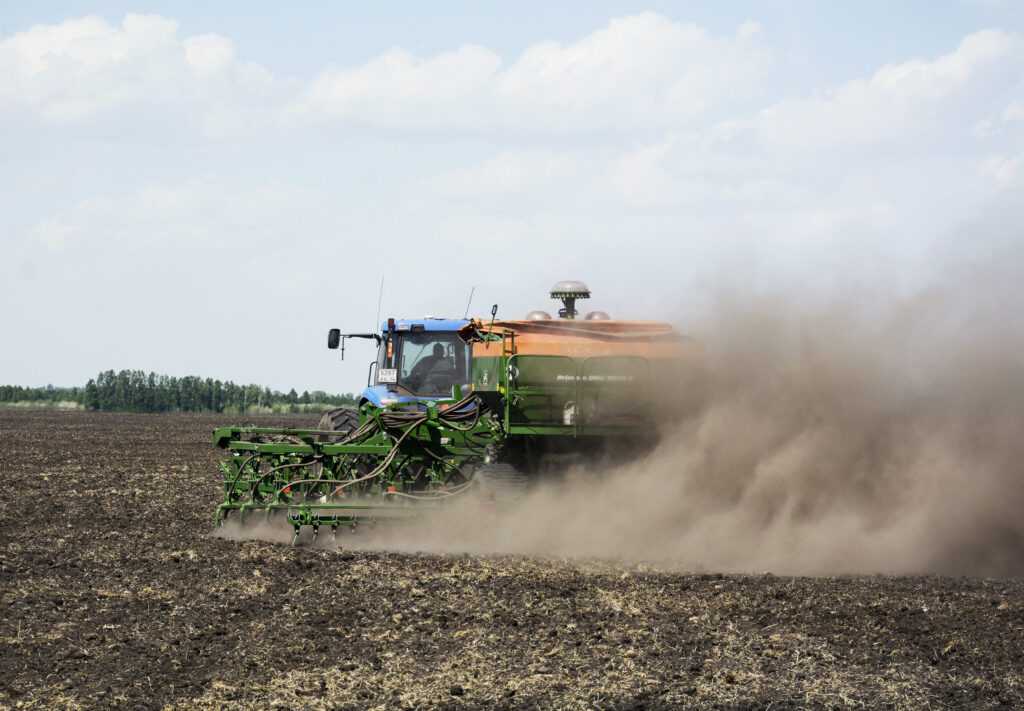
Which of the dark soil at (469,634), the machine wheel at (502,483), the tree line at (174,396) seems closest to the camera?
the dark soil at (469,634)

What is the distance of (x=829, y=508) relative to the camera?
12.4 meters

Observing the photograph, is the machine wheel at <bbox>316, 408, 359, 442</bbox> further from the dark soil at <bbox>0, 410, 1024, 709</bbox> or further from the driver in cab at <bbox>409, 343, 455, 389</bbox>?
the dark soil at <bbox>0, 410, 1024, 709</bbox>

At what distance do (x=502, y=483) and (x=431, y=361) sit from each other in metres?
3.98

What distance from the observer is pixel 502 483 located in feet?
44.1

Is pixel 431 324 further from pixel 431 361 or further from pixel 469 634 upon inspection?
pixel 469 634

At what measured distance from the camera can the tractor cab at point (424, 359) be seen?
16.9 meters

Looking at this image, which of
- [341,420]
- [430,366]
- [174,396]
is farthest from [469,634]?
[174,396]

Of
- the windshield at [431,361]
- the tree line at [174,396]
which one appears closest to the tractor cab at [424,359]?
the windshield at [431,361]

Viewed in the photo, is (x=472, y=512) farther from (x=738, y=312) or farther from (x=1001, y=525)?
(x=1001, y=525)

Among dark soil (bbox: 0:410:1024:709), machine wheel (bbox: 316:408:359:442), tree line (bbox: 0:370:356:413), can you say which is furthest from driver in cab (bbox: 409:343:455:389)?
tree line (bbox: 0:370:356:413)

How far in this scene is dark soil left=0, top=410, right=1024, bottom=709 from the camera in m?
7.20

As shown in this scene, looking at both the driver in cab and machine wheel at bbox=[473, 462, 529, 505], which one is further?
the driver in cab

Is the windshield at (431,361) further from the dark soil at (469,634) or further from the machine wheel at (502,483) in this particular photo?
the dark soil at (469,634)

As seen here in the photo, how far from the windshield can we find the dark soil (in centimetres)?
457
